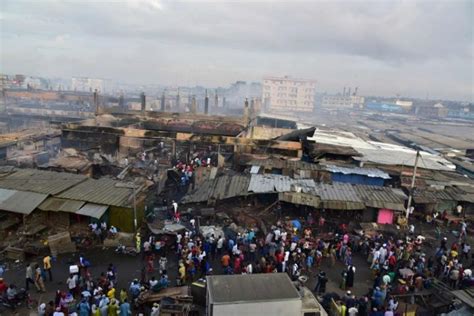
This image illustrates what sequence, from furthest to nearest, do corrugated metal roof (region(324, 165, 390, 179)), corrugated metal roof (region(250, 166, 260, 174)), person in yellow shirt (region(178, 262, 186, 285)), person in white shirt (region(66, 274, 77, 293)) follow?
corrugated metal roof (region(324, 165, 390, 179)) < corrugated metal roof (region(250, 166, 260, 174)) < person in yellow shirt (region(178, 262, 186, 285)) < person in white shirt (region(66, 274, 77, 293))

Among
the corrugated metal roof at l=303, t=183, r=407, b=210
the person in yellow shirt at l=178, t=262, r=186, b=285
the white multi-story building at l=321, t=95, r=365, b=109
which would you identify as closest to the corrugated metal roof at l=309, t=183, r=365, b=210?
the corrugated metal roof at l=303, t=183, r=407, b=210

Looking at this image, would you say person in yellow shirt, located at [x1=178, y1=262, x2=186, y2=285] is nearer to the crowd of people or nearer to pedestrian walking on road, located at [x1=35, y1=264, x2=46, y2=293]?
the crowd of people

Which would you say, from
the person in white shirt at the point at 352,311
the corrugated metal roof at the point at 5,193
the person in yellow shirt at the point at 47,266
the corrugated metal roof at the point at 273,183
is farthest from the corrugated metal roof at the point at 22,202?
the person in white shirt at the point at 352,311

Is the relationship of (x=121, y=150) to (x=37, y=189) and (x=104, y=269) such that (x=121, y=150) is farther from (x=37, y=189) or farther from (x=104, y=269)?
(x=104, y=269)

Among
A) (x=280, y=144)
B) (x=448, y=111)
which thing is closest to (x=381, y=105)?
(x=448, y=111)

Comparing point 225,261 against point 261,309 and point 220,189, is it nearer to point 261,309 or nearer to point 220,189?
point 261,309

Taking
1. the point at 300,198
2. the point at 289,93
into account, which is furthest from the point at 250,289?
the point at 289,93
